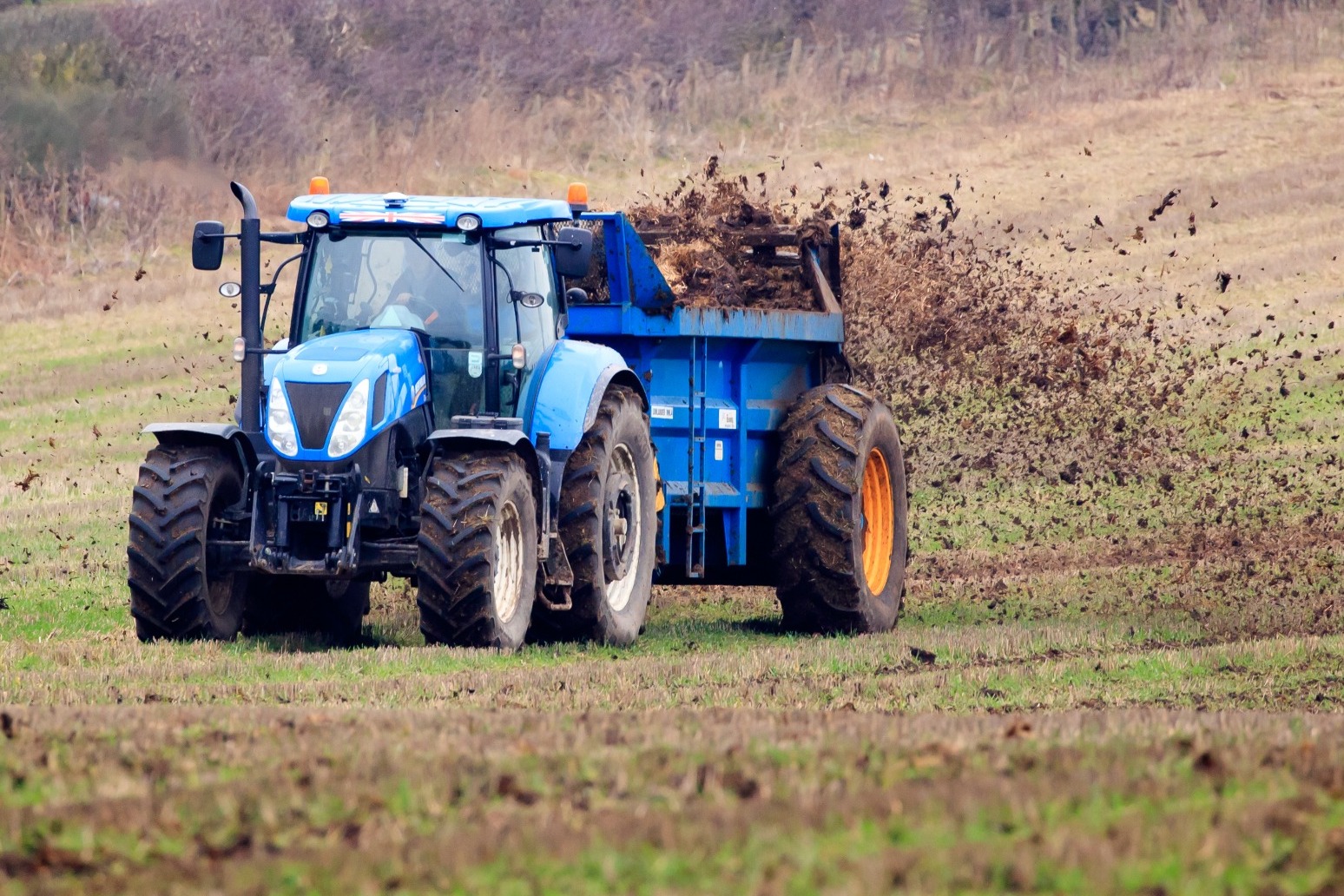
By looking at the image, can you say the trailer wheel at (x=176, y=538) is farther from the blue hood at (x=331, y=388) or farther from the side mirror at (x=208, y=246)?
the side mirror at (x=208, y=246)

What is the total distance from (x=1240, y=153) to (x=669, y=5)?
13.3 meters

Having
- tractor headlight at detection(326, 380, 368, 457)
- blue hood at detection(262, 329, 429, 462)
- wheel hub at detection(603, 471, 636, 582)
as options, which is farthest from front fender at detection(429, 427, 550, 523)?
wheel hub at detection(603, 471, 636, 582)

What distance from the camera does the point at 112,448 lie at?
19266 millimetres

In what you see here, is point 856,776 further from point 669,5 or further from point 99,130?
point 669,5

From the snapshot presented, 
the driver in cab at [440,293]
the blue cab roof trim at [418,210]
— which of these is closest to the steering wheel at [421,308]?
the driver in cab at [440,293]

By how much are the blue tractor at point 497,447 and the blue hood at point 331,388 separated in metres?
0.01

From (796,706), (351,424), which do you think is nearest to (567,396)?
(351,424)

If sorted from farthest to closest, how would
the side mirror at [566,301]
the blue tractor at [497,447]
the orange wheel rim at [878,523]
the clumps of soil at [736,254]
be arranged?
1. the orange wheel rim at [878,523]
2. the clumps of soil at [736,254]
3. the side mirror at [566,301]
4. the blue tractor at [497,447]

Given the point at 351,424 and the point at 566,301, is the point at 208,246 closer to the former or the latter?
the point at 351,424

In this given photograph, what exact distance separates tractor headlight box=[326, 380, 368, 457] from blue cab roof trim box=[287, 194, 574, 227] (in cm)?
106

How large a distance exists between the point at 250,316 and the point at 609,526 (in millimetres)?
2182

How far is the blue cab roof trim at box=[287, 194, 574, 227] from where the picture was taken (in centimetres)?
983

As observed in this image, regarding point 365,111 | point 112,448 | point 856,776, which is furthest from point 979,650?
point 365,111

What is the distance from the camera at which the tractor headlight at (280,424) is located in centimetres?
932
